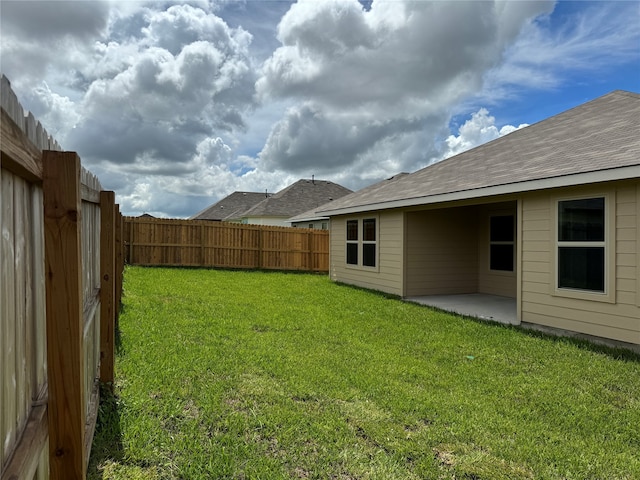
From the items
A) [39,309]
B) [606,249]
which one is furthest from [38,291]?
[606,249]

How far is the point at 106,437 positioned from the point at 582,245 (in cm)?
661

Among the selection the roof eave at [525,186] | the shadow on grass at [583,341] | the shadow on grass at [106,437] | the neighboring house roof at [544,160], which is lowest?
the shadow on grass at [583,341]

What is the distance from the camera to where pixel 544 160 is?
769cm

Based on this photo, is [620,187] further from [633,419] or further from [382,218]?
[382,218]

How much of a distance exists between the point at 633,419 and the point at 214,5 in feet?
32.7

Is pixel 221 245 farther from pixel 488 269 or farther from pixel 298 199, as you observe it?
pixel 298 199

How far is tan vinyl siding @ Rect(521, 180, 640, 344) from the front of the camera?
5746 millimetres

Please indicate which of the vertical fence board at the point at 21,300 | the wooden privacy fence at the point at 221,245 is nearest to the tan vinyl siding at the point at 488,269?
the wooden privacy fence at the point at 221,245

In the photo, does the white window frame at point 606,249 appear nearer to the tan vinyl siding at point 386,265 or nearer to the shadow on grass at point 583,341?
the shadow on grass at point 583,341

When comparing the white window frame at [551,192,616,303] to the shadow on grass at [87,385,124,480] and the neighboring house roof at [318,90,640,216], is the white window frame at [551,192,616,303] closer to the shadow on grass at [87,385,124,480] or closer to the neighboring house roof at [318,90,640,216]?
the neighboring house roof at [318,90,640,216]

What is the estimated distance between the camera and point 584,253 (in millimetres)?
6305

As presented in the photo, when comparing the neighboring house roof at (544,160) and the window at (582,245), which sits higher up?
the neighboring house roof at (544,160)

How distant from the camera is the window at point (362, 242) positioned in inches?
468

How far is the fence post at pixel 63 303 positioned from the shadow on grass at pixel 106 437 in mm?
1205
